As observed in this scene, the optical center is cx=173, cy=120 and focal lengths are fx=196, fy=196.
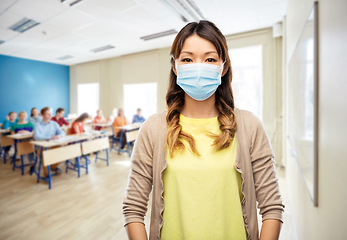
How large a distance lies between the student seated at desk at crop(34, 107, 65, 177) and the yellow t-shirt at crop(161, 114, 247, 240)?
4.07 m

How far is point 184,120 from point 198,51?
0.30 meters

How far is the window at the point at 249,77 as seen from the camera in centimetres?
502

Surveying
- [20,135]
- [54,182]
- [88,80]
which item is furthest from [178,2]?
[88,80]

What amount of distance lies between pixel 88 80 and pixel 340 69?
8.97m

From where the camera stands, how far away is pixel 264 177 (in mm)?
775

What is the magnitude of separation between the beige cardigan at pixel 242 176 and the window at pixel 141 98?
6.22 meters

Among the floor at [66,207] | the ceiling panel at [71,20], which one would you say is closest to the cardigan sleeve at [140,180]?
the floor at [66,207]

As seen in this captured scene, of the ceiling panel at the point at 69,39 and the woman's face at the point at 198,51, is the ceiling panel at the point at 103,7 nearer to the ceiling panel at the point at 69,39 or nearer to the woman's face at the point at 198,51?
the ceiling panel at the point at 69,39

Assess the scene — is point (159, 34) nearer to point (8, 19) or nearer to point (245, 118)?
point (8, 19)

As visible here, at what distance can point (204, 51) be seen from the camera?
797 millimetres

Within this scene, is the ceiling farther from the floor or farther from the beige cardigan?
the beige cardigan

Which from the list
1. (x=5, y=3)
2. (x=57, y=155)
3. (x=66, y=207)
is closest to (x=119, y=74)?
(x=5, y=3)

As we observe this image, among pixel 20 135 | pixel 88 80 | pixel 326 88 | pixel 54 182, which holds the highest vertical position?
pixel 88 80

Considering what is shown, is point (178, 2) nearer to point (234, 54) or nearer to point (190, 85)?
point (234, 54)
